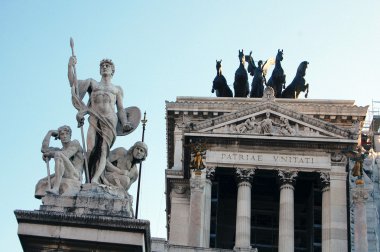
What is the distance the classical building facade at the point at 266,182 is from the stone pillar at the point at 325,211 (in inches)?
2.6

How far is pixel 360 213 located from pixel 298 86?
20.8m

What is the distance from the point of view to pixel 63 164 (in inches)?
634

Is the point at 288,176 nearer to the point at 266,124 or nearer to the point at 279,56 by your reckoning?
the point at 266,124

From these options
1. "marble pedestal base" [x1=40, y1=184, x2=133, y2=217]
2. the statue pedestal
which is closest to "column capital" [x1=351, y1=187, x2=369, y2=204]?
"marble pedestal base" [x1=40, y1=184, x2=133, y2=217]

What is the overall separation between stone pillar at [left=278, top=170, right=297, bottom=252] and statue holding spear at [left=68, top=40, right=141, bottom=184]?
121 feet

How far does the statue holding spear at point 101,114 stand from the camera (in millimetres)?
16688

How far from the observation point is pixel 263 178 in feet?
191

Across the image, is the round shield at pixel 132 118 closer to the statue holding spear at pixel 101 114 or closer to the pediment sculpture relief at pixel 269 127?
the statue holding spear at pixel 101 114

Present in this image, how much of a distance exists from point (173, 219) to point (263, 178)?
7.20m

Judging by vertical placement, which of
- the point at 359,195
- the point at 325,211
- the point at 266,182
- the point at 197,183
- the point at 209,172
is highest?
the point at 266,182

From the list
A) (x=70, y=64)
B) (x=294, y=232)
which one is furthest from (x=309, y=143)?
(x=70, y=64)

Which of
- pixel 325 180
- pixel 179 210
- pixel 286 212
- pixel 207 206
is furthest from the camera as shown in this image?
pixel 179 210

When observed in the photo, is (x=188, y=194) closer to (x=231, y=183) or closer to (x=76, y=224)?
(x=231, y=183)

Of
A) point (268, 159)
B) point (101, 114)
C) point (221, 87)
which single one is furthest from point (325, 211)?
point (101, 114)
